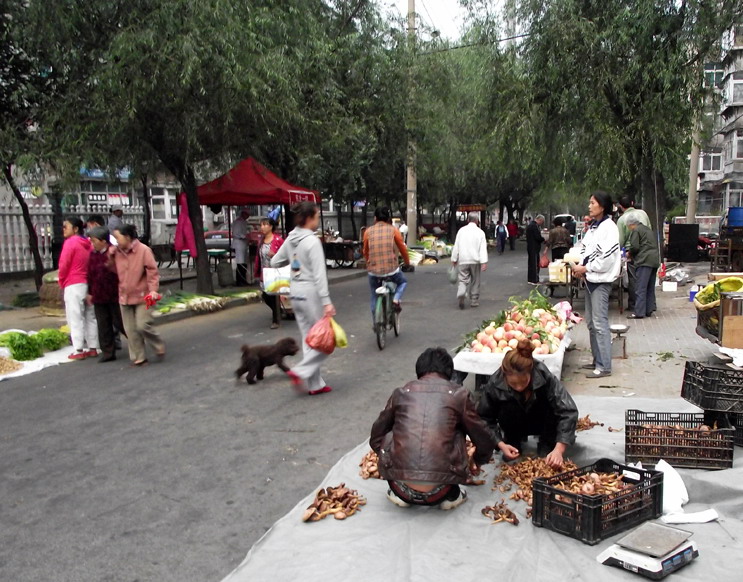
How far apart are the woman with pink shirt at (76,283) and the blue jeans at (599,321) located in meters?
6.61

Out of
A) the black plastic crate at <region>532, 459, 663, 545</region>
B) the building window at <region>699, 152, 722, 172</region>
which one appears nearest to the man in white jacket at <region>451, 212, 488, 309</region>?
the black plastic crate at <region>532, 459, 663, 545</region>

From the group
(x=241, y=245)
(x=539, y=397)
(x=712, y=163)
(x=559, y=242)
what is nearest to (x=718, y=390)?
(x=539, y=397)

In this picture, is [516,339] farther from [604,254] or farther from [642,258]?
[642,258]

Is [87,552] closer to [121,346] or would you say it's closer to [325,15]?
[121,346]

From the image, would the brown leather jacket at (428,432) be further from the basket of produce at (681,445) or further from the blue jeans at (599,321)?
the blue jeans at (599,321)

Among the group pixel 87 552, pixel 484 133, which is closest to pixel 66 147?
pixel 87 552

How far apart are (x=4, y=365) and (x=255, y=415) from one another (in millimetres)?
4229

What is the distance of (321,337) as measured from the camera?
6.70 meters

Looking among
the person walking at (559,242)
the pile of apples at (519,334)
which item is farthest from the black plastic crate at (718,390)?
the person walking at (559,242)

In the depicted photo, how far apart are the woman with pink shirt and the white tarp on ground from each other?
19.8ft

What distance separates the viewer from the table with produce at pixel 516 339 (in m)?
6.39

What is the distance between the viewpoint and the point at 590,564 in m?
3.49

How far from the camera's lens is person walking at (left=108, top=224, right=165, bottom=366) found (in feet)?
28.0

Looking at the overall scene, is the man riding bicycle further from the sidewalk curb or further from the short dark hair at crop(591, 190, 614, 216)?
the sidewalk curb
